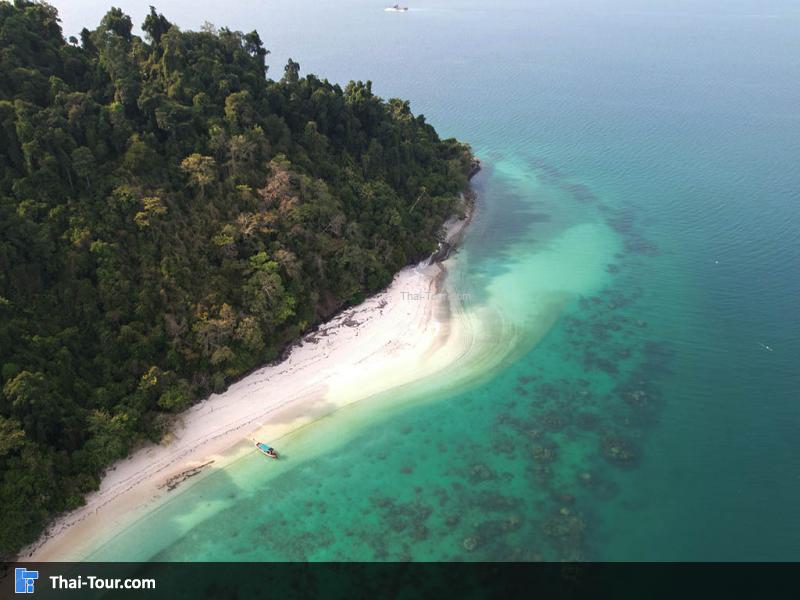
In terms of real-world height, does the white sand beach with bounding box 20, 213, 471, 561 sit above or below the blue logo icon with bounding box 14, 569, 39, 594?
above

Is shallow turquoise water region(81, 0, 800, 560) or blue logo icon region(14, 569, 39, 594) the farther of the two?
shallow turquoise water region(81, 0, 800, 560)

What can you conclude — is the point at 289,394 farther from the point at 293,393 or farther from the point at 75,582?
the point at 75,582

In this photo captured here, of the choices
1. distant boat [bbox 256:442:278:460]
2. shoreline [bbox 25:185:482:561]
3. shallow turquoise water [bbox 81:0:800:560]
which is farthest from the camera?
distant boat [bbox 256:442:278:460]

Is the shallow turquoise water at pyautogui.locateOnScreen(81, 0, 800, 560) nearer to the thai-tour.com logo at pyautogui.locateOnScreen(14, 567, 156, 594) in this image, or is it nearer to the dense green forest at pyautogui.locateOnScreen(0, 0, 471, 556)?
the thai-tour.com logo at pyautogui.locateOnScreen(14, 567, 156, 594)

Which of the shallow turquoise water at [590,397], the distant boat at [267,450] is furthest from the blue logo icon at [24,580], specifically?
the distant boat at [267,450]

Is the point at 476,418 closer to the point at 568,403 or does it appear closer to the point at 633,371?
the point at 568,403

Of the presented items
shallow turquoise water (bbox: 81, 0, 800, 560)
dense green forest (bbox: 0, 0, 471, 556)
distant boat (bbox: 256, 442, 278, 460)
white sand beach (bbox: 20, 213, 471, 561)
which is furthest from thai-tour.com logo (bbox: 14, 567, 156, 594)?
distant boat (bbox: 256, 442, 278, 460)

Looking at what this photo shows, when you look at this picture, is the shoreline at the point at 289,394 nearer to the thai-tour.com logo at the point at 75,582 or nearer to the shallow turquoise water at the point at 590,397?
Result: the thai-tour.com logo at the point at 75,582
